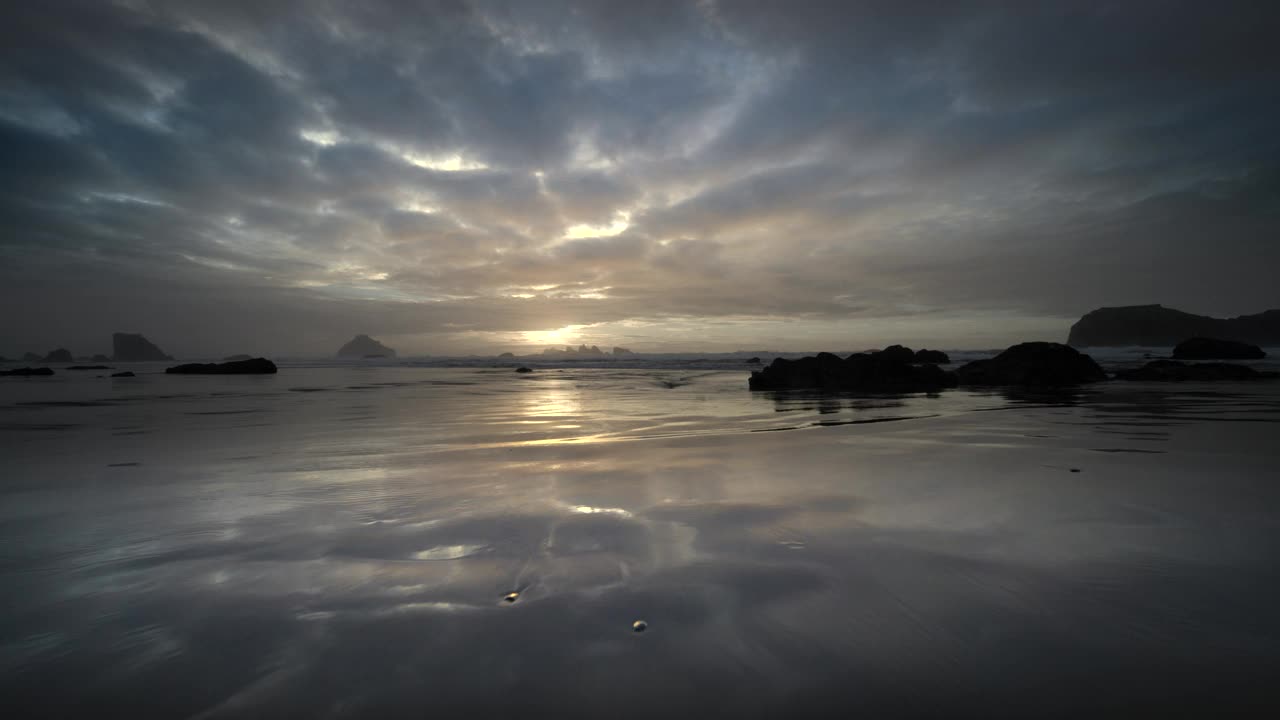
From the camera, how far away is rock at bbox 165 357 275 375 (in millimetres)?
29281

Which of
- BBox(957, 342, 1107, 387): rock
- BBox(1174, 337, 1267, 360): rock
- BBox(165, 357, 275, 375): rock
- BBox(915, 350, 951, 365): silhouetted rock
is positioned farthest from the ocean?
BBox(1174, 337, 1267, 360): rock

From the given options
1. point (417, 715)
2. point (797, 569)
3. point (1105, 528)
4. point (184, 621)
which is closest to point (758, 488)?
point (797, 569)

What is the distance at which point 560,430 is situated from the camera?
8305 millimetres

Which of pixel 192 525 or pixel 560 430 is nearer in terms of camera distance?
pixel 192 525

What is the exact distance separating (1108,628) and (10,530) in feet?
20.9

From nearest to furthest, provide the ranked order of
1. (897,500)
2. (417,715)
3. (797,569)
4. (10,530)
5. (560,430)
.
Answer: (417,715) < (797,569) < (10,530) < (897,500) < (560,430)

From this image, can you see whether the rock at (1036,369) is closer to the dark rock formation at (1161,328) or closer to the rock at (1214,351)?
the rock at (1214,351)

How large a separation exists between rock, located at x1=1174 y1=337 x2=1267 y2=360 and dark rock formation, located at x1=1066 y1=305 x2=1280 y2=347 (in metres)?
52.4

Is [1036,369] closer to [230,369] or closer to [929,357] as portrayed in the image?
[929,357]

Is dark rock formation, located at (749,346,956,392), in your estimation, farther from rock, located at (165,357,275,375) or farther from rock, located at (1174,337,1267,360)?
rock, located at (165,357,275,375)

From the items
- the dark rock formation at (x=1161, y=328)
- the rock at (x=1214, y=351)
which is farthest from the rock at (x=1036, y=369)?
the dark rock formation at (x=1161, y=328)

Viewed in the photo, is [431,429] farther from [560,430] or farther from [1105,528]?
[1105,528]

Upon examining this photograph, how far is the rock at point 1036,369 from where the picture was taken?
17016 mm

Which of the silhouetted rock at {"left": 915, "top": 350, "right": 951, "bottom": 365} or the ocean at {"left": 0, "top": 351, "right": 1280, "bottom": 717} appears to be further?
the silhouetted rock at {"left": 915, "top": 350, "right": 951, "bottom": 365}
